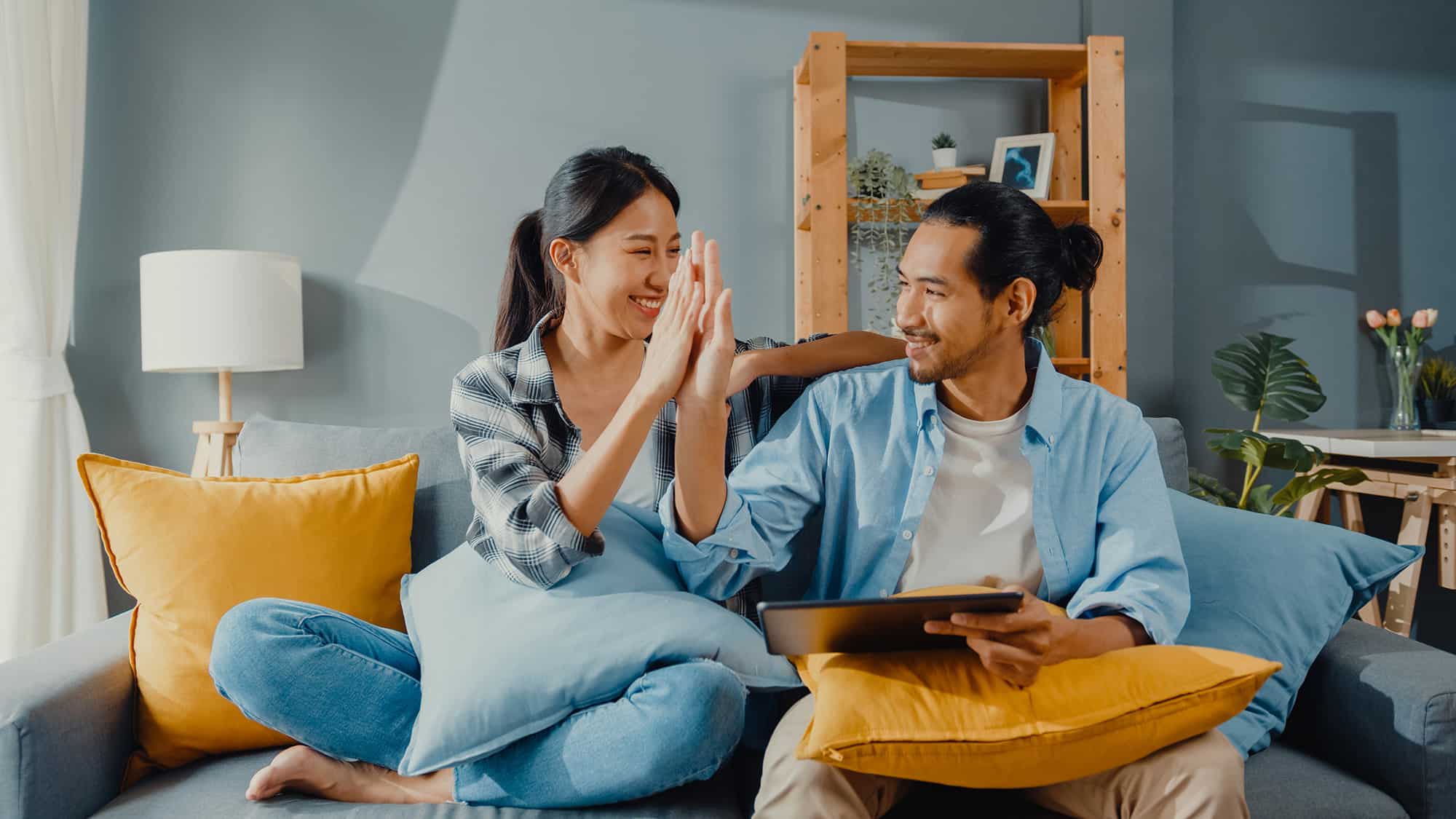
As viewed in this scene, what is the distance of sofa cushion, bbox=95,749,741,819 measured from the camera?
1181 millimetres

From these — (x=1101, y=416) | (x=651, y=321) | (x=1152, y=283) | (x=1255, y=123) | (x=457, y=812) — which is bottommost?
(x=457, y=812)

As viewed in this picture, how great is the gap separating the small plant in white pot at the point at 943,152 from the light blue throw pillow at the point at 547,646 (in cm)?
233

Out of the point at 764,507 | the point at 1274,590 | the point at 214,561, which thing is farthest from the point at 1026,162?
the point at 214,561

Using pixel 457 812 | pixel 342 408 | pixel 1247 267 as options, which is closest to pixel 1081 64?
pixel 1247 267

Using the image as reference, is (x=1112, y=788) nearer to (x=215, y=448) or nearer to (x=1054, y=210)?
(x=1054, y=210)

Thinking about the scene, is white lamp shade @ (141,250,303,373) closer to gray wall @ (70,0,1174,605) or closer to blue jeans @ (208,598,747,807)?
gray wall @ (70,0,1174,605)

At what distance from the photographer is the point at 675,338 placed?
1.35 metres

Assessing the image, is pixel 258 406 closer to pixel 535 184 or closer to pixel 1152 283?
pixel 535 184

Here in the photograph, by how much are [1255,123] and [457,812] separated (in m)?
3.62

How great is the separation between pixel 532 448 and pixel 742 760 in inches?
23.1

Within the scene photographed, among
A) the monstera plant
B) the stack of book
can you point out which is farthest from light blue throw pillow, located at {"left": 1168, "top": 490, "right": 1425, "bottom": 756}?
the stack of book

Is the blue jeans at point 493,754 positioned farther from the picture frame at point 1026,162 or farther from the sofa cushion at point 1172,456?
the picture frame at point 1026,162

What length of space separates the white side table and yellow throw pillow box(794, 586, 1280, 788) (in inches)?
79.7

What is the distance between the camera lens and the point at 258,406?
3176mm
